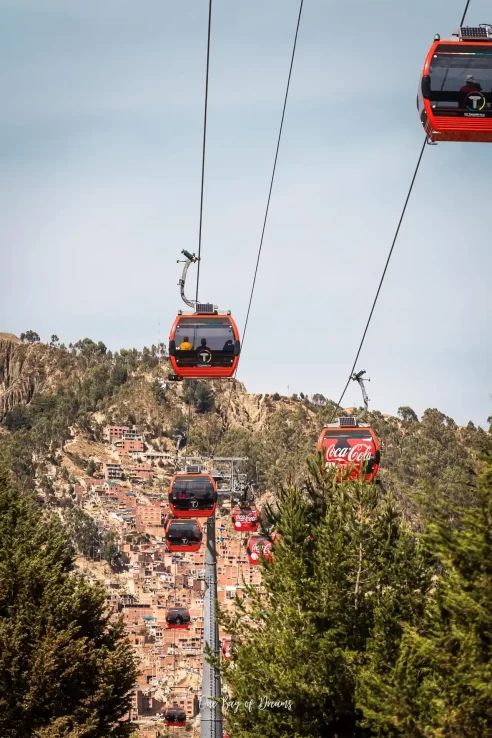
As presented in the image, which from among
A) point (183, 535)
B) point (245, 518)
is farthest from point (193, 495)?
point (245, 518)

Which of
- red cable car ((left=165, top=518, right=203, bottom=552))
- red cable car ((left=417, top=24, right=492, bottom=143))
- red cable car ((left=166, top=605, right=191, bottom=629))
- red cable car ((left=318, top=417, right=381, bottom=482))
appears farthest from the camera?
red cable car ((left=166, top=605, right=191, bottom=629))

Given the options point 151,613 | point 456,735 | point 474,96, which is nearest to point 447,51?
point 474,96

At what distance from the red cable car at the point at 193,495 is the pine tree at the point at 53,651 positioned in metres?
3.96

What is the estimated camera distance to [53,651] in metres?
26.5

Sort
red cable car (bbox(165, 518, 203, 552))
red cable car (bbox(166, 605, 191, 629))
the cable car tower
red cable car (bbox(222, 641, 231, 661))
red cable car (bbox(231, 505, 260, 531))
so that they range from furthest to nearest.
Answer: red cable car (bbox(166, 605, 191, 629))
red cable car (bbox(231, 505, 260, 531))
red cable car (bbox(165, 518, 203, 552))
the cable car tower
red cable car (bbox(222, 641, 231, 661))

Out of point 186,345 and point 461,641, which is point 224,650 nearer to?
point 186,345

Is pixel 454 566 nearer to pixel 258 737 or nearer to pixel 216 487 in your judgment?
pixel 258 737

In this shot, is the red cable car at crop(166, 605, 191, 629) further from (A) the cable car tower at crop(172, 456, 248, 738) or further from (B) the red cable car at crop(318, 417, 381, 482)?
(B) the red cable car at crop(318, 417, 381, 482)

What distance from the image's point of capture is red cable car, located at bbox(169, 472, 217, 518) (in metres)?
34.0

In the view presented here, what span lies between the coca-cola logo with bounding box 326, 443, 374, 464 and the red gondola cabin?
3868 millimetres

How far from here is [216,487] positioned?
113 ft

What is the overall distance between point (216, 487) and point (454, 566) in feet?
65.3

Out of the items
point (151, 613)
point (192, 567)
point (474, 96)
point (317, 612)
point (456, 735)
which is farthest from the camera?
point (192, 567)

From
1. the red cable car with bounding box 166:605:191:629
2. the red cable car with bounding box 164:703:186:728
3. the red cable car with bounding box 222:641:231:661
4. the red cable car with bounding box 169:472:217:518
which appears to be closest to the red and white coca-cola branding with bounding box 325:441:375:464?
the red cable car with bounding box 222:641:231:661
